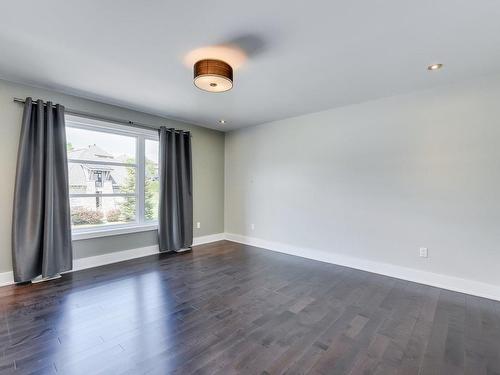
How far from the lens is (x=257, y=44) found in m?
2.24

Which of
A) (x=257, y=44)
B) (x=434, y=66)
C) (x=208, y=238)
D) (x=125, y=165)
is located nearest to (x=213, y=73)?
(x=257, y=44)

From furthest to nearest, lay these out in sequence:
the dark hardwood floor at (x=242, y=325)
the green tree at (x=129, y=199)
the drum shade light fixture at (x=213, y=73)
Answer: the green tree at (x=129, y=199), the drum shade light fixture at (x=213, y=73), the dark hardwood floor at (x=242, y=325)

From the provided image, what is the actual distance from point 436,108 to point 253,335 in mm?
3374

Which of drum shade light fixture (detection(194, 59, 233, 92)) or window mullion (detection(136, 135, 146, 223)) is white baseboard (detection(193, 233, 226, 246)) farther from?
drum shade light fixture (detection(194, 59, 233, 92))

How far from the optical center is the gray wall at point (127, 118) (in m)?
3.04

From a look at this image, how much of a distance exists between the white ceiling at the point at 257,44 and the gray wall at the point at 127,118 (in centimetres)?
23

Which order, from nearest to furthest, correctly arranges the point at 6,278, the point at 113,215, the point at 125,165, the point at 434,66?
the point at 434,66
the point at 6,278
the point at 113,215
the point at 125,165

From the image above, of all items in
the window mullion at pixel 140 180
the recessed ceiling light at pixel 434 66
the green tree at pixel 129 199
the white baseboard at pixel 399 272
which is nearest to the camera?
the recessed ceiling light at pixel 434 66

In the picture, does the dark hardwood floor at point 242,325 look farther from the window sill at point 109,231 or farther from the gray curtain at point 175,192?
the gray curtain at point 175,192

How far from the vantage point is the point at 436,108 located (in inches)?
122

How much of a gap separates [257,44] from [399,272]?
3.33 m

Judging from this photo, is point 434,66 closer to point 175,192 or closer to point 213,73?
point 213,73

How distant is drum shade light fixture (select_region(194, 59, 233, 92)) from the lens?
2.38 m

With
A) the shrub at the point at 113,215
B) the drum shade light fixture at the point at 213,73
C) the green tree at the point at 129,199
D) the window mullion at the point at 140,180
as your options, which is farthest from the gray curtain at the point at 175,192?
the drum shade light fixture at the point at 213,73
